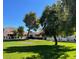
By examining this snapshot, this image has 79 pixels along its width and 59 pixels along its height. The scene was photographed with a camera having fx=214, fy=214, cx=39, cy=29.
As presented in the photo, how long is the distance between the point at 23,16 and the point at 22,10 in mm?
76

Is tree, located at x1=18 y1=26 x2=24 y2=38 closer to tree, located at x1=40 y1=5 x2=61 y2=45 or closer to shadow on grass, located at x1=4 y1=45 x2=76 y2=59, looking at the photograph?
shadow on grass, located at x1=4 y1=45 x2=76 y2=59

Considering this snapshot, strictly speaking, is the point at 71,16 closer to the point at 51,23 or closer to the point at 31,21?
the point at 51,23

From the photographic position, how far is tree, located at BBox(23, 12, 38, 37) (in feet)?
8.49

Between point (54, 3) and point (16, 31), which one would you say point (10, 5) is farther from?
point (54, 3)

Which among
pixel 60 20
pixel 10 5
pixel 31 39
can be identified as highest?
pixel 10 5

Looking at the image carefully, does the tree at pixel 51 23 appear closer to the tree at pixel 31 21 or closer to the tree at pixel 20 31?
the tree at pixel 31 21

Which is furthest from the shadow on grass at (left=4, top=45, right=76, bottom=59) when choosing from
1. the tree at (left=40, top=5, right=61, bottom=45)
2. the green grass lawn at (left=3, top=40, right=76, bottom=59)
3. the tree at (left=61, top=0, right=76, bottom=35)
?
the tree at (left=61, top=0, right=76, bottom=35)

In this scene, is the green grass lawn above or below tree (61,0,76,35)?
below

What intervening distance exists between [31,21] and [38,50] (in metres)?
0.37

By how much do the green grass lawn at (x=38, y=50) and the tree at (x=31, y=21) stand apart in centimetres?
18

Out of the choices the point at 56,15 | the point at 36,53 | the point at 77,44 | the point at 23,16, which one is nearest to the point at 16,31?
the point at 23,16

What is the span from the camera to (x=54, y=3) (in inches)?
106

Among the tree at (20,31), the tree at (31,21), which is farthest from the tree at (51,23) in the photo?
the tree at (20,31)

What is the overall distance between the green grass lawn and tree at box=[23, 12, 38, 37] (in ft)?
0.60
